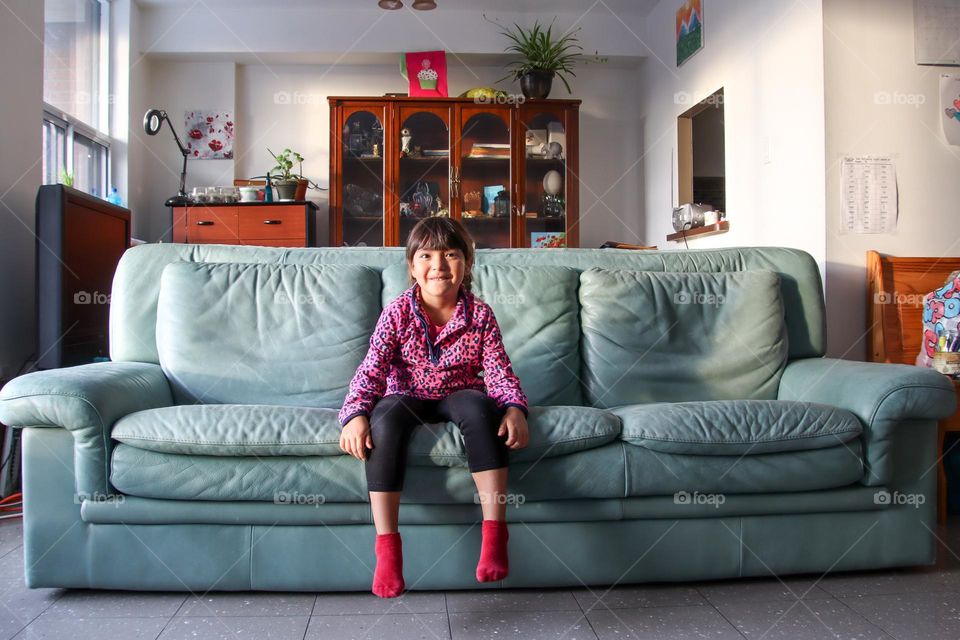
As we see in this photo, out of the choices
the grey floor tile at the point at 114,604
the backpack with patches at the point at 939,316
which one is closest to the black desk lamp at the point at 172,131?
the grey floor tile at the point at 114,604

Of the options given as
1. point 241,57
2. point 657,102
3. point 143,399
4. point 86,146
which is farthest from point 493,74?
point 143,399

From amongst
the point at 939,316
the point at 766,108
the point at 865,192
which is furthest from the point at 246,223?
the point at 939,316

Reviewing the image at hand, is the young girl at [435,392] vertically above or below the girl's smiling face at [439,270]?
below

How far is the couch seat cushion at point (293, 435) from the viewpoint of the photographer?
5.18 ft

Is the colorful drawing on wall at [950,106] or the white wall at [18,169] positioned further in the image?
the white wall at [18,169]

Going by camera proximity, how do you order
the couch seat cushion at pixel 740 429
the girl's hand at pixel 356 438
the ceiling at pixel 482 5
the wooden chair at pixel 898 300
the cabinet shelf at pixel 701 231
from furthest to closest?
the ceiling at pixel 482 5 < the cabinet shelf at pixel 701 231 < the wooden chair at pixel 898 300 < the couch seat cushion at pixel 740 429 < the girl's hand at pixel 356 438

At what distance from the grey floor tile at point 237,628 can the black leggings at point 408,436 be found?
1.03 ft

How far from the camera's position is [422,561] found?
5.35 ft

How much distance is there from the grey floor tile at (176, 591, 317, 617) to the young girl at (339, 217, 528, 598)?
0.82 ft

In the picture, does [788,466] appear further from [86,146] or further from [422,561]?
[86,146]

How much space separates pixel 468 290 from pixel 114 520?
0.96 m

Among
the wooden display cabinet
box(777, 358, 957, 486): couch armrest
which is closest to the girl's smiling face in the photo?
box(777, 358, 957, 486): couch armrest

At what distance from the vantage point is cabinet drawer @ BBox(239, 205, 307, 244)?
169 inches

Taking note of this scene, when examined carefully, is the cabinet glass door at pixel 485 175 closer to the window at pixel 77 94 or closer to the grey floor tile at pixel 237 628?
the window at pixel 77 94
